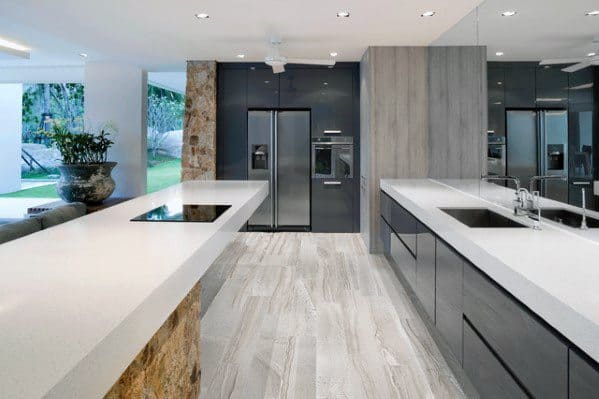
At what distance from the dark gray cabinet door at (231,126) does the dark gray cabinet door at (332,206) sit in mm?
1084

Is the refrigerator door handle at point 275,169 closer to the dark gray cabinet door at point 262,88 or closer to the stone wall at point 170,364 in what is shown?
the dark gray cabinet door at point 262,88

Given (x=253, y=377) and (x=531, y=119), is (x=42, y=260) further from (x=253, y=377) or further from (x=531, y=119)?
(x=531, y=119)

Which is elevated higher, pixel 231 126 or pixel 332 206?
pixel 231 126

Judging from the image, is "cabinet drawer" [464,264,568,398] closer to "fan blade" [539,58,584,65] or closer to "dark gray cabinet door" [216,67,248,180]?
"fan blade" [539,58,584,65]

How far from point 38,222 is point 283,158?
14.3 ft

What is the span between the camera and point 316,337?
3301 millimetres

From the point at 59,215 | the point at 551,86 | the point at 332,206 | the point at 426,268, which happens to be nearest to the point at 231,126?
the point at 332,206

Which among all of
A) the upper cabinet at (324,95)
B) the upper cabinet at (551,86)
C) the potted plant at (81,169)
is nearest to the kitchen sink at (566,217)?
the upper cabinet at (551,86)

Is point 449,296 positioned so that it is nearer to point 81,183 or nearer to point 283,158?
point 283,158

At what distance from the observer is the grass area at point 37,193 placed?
10523 mm

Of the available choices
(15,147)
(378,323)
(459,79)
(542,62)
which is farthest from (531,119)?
(15,147)

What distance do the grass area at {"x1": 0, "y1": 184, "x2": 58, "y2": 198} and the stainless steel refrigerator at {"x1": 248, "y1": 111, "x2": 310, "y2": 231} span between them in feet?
18.9

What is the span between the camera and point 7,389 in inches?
30.5

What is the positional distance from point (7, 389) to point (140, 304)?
1.41 ft
